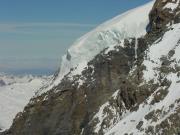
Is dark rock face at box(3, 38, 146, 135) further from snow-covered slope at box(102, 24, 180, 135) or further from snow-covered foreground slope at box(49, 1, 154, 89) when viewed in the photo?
snow-covered slope at box(102, 24, 180, 135)

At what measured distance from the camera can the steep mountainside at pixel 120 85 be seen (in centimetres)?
6831

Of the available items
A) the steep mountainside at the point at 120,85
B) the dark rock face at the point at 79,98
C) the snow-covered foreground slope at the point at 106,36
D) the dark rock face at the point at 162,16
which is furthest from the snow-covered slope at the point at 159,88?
the snow-covered foreground slope at the point at 106,36

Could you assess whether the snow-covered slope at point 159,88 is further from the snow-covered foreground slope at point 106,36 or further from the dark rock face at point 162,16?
the snow-covered foreground slope at point 106,36

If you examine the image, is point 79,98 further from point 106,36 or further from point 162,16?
point 106,36

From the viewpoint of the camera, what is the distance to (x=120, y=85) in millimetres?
83750

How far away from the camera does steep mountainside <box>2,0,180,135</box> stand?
68.3 meters

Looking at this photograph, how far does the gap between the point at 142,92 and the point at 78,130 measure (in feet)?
56.3

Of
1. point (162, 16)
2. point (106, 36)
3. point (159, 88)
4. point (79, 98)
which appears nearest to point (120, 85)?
point (79, 98)

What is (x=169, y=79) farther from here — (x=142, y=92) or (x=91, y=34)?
(x=91, y=34)

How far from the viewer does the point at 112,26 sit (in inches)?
4107

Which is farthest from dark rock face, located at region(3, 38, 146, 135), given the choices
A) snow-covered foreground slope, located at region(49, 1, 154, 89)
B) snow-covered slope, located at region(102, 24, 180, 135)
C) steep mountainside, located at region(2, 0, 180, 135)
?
snow-covered slope, located at region(102, 24, 180, 135)

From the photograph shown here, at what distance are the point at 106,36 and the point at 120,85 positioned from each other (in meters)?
21.6

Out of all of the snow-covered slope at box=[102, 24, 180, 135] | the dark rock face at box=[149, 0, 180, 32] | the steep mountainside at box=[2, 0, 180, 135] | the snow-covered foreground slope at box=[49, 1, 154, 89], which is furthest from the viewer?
the snow-covered foreground slope at box=[49, 1, 154, 89]

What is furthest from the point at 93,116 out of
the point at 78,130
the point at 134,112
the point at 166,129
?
the point at 166,129
